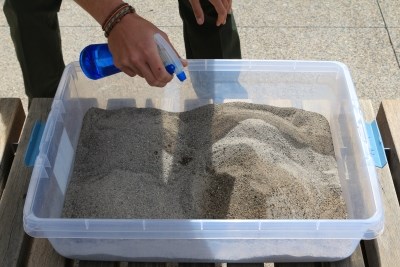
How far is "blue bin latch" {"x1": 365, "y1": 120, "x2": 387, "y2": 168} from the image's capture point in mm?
1262

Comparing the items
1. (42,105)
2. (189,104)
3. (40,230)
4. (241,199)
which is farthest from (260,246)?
(42,105)

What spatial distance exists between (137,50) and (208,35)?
65cm

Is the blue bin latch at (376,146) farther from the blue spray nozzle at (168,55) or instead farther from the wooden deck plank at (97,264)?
the wooden deck plank at (97,264)

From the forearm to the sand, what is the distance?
1.02 feet

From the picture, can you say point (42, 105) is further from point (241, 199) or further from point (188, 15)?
point (241, 199)

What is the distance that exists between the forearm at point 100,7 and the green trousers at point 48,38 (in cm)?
47

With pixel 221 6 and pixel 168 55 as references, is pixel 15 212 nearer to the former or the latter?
pixel 168 55

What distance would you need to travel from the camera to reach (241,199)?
1.17 metres

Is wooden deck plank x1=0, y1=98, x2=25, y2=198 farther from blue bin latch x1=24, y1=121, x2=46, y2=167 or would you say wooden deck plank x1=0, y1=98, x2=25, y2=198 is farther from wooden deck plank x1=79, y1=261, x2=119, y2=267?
wooden deck plank x1=79, y1=261, x2=119, y2=267

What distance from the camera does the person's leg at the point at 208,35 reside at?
1.64 m

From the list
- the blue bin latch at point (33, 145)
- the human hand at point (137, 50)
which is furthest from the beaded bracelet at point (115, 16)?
the blue bin latch at point (33, 145)

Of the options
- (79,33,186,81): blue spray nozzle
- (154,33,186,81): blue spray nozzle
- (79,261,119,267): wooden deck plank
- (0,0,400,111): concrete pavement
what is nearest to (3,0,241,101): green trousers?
(0,0,400,111): concrete pavement

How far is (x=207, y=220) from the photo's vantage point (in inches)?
39.9

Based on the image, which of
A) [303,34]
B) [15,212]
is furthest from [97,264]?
[303,34]
